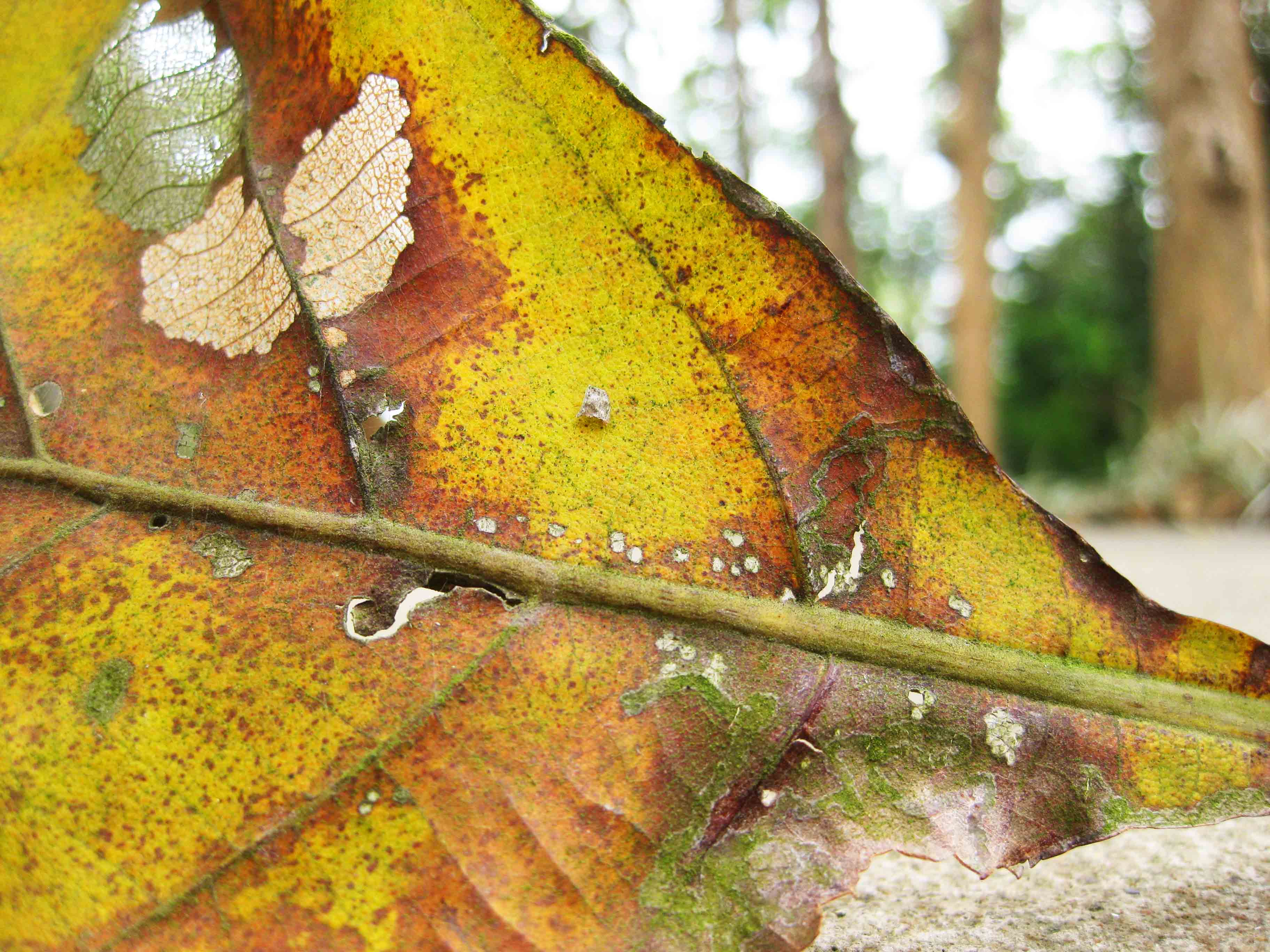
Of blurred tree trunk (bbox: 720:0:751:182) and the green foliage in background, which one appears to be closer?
blurred tree trunk (bbox: 720:0:751:182)

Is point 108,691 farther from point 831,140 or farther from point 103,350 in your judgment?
point 831,140

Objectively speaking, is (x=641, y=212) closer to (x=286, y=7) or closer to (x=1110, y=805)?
(x=286, y=7)

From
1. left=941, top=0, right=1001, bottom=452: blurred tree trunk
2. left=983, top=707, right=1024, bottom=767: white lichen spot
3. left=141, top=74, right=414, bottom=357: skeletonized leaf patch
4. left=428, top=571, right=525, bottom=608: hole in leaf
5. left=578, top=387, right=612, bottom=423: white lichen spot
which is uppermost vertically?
left=141, top=74, right=414, bottom=357: skeletonized leaf patch

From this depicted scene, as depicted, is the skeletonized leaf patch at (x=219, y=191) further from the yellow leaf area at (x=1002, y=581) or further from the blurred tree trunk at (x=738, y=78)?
the blurred tree trunk at (x=738, y=78)

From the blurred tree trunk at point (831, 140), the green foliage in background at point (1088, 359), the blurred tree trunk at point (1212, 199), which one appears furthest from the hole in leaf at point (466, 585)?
the green foliage in background at point (1088, 359)

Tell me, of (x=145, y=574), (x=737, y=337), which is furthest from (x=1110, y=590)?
(x=145, y=574)

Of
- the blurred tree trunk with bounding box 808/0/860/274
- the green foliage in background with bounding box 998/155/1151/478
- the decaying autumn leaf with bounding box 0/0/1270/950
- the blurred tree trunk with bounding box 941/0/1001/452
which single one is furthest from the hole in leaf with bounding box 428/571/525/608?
the green foliage in background with bounding box 998/155/1151/478

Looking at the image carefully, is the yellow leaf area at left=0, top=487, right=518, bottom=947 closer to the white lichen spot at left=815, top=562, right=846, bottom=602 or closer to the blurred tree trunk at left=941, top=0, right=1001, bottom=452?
the white lichen spot at left=815, top=562, right=846, bottom=602

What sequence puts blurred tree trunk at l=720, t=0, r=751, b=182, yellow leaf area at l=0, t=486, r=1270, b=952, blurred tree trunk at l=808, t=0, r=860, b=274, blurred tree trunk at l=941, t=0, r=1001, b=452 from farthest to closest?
1. blurred tree trunk at l=720, t=0, r=751, b=182
2. blurred tree trunk at l=808, t=0, r=860, b=274
3. blurred tree trunk at l=941, t=0, r=1001, b=452
4. yellow leaf area at l=0, t=486, r=1270, b=952

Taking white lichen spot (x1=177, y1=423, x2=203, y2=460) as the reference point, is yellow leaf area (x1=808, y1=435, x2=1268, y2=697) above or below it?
below
